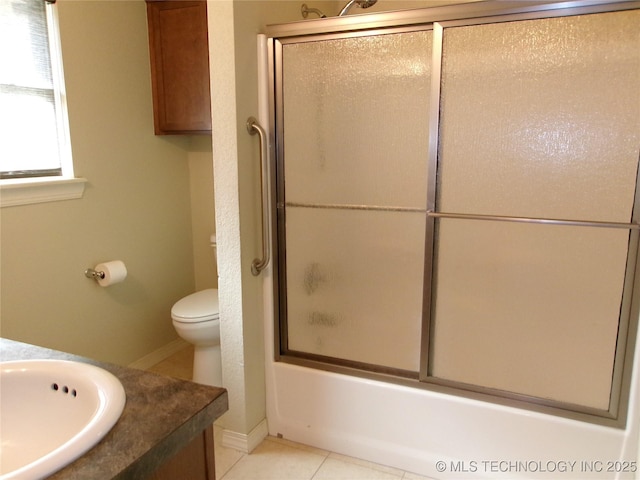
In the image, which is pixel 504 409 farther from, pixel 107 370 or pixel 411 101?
pixel 107 370

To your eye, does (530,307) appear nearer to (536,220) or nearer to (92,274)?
(536,220)

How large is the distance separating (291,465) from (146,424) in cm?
135

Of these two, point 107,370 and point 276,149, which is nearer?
point 107,370

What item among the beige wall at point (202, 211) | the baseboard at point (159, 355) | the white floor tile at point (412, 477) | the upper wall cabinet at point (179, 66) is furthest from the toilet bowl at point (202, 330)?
the white floor tile at point (412, 477)

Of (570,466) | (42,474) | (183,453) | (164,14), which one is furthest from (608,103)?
(164,14)

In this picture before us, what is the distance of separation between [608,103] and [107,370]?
65.8 inches

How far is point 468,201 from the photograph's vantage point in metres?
1.79

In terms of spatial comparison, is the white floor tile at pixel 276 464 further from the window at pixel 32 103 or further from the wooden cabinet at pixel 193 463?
the window at pixel 32 103

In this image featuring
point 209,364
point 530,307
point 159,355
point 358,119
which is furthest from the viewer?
point 159,355

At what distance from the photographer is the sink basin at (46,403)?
2.99ft

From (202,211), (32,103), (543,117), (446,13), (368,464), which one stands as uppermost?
(446,13)

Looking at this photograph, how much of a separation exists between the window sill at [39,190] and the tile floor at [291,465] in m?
1.37

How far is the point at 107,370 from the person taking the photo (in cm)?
104

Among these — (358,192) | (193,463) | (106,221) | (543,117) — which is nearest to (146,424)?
(193,463)
